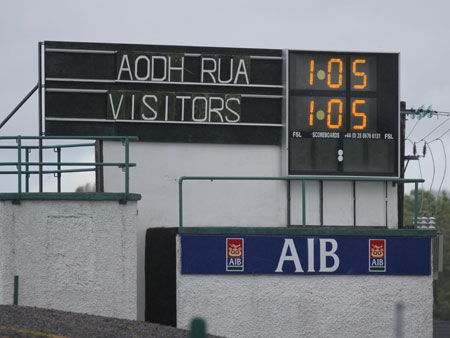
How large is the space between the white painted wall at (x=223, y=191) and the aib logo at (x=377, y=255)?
83.2 inches

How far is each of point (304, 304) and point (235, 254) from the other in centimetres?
168

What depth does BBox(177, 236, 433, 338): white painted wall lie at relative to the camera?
17.2 metres

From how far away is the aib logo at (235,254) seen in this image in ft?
56.5

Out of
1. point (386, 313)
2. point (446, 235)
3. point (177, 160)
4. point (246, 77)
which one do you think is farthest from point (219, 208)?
point (446, 235)

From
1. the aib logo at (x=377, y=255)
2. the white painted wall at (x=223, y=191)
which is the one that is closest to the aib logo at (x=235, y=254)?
the white painted wall at (x=223, y=191)

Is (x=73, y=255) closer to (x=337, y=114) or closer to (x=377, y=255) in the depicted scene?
(x=377, y=255)

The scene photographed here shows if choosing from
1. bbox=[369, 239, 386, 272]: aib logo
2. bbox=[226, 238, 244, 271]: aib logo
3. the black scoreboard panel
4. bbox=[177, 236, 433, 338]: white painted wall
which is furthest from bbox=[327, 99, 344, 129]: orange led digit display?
bbox=[226, 238, 244, 271]: aib logo

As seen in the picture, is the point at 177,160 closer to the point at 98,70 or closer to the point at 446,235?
the point at 98,70

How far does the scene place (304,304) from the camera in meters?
17.4

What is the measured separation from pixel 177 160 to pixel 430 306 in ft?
20.2

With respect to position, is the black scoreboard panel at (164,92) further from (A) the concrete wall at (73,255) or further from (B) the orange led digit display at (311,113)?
(A) the concrete wall at (73,255)

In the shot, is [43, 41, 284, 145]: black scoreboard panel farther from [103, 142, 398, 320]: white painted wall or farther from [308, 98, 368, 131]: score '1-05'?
[308, 98, 368, 131]: score '1-05'

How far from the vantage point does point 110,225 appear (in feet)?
54.5

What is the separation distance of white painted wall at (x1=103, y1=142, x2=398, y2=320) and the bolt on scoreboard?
2.02ft
